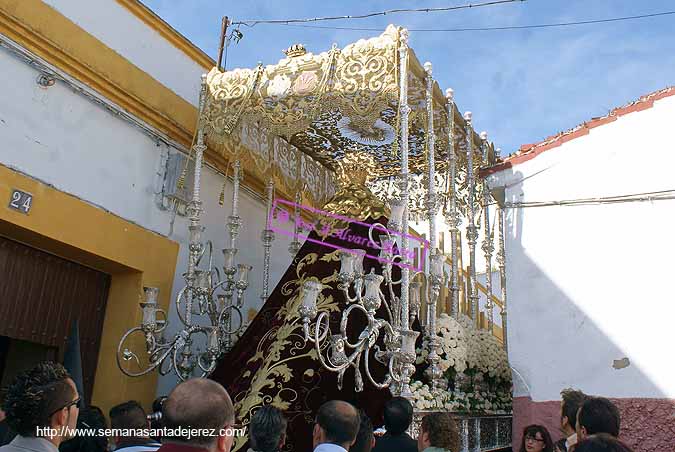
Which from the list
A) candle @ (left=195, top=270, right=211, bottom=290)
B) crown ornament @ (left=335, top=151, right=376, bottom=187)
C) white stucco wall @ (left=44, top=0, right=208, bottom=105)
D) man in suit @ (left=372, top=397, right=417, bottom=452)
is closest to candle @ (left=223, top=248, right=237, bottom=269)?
candle @ (left=195, top=270, right=211, bottom=290)

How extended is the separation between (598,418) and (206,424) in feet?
5.52

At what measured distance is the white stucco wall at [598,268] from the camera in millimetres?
4727

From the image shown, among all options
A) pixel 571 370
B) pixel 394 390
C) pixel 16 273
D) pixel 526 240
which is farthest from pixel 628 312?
pixel 16 273

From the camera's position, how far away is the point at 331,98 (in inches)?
186

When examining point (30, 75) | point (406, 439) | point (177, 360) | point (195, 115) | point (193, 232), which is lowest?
point (406, 439)

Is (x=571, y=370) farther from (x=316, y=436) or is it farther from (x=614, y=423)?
(x=316, y=436)

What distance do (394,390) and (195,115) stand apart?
321 cm

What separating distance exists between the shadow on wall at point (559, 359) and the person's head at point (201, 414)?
3.79 metres

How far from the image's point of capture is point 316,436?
99.7 inches

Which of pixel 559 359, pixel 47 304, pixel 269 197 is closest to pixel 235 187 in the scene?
pixel 269 197

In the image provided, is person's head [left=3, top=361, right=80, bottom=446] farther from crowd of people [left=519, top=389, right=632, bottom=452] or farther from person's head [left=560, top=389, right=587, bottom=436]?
person's head [left=560, top=389, right=587, bottom=436]

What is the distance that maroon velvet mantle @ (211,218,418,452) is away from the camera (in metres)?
3.97

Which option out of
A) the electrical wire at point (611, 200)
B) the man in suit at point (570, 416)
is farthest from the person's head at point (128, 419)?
the electrical wire at point (611, 200)

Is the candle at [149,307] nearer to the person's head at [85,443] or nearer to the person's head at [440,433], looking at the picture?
the person's head at [85,443]
